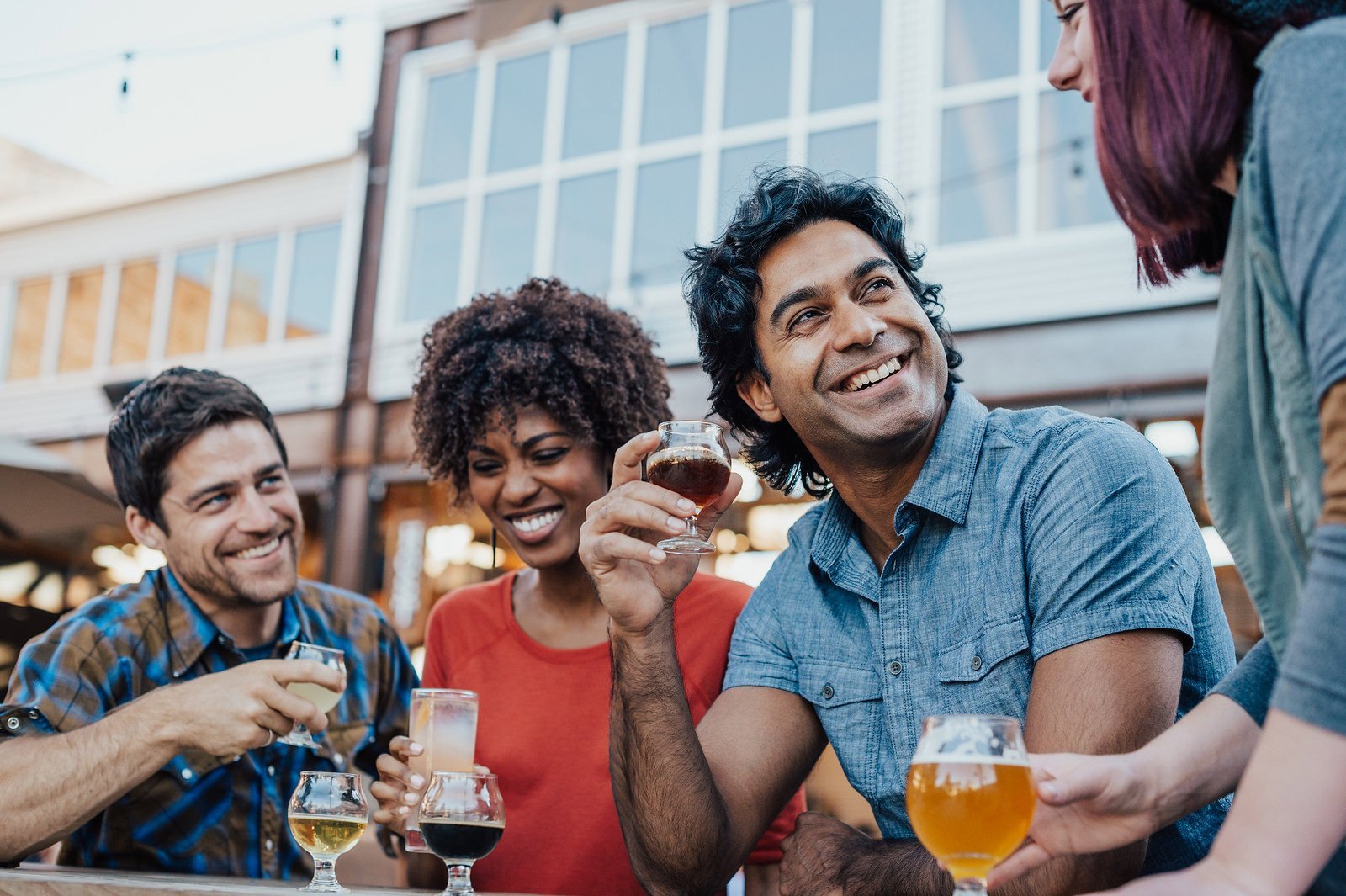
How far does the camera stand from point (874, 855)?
201 centimetres

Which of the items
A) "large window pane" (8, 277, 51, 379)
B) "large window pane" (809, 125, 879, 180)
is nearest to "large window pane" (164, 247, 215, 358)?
"large window pane" (8, 277, 51, 379)

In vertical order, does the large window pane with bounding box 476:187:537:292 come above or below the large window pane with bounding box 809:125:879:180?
below

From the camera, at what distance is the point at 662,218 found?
10.1 meters

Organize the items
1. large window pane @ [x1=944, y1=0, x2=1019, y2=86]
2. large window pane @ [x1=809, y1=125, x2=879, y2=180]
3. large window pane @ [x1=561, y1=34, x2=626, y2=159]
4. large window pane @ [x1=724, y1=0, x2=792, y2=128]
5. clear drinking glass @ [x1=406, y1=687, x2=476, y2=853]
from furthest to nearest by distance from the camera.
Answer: large window pane @ [x1=561, y1=34, x2=626, y2=159], large window pane @ [x1=724, y1=0, x2=792, y2=128], large window pane @ [x1=809, y1=125, x2=879, y2=180], large window pane @ [x1=944, y1=0, x2=1019, y2=86], clear drinking glass @ [x1=406, y1=687, x2=476, y2=853]

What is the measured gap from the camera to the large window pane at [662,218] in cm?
985

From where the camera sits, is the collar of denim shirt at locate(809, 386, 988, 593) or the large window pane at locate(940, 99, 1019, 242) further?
the large window pane at locate(940, 99, 1019, 242)

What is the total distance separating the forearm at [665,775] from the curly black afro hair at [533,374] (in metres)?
1.05

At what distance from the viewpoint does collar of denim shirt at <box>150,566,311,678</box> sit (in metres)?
3.01

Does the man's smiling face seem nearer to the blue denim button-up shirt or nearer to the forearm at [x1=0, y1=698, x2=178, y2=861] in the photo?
the blue denim button-up shirt

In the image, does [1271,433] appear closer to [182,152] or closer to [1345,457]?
[1345,457]

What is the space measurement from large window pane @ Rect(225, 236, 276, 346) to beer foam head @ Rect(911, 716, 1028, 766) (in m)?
11.5

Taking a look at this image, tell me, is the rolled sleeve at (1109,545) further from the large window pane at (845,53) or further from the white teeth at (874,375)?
the large window pane at (845,53)

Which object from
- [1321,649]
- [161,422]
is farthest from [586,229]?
[1321,649]

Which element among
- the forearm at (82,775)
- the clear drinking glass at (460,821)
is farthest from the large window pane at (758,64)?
the clear drinking glass at (460,821)
